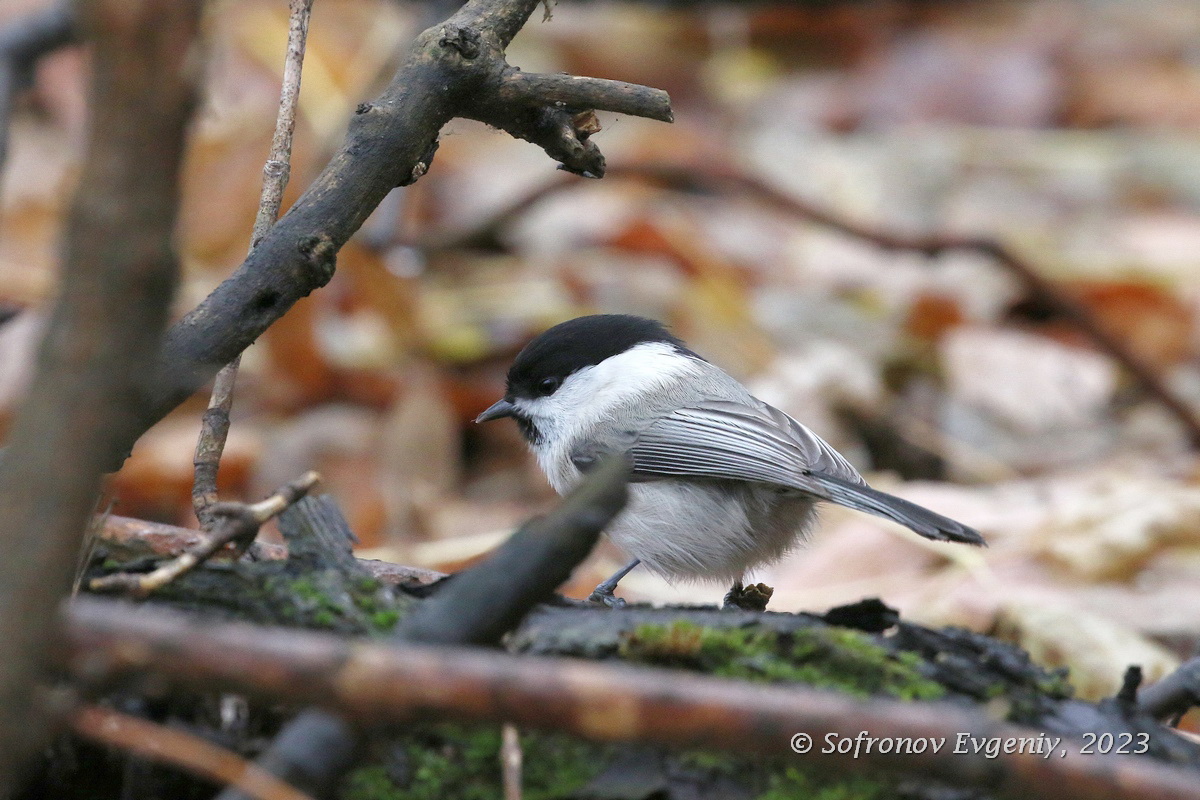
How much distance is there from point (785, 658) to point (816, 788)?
0.11 m

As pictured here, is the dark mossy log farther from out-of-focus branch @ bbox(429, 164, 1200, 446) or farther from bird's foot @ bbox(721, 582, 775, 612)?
out-of-focus branch @ bbox(429, 164, 1200, 446)

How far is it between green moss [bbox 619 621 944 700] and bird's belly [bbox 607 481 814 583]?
2.93ft

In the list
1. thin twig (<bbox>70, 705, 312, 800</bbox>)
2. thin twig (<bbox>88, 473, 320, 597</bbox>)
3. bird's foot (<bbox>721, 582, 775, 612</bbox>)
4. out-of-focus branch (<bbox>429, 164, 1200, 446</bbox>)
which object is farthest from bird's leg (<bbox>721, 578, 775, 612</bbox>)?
out-of-focus branch (<bbox>429, 164, 1200, 446</bbox>)

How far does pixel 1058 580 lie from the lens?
2490 mm

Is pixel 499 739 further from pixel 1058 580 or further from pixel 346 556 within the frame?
pixel 1058 580

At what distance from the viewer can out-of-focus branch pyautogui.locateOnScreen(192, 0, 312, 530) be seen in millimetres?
1262

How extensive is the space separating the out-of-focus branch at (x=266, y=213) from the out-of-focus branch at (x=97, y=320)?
64 centimetres

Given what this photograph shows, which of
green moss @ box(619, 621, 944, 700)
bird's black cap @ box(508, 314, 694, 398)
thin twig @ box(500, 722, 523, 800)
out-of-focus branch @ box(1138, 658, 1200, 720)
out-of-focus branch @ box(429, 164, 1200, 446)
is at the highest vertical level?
out-of-focus branch @ box(429, 164, 1200, 446)

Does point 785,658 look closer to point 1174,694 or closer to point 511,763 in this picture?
point 511,763

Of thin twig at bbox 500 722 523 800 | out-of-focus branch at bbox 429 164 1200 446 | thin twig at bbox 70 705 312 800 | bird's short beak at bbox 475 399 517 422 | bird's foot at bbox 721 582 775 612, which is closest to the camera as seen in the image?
thin twig at bbox 70 705 312 800

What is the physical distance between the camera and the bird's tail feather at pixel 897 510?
153cm

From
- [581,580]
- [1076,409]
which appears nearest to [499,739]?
[581,580]

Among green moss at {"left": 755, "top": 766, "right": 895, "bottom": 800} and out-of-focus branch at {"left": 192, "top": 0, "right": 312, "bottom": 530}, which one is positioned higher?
out-of-focus branch at {"left": 192, "top": 0, "right": 312, "bottom": 530}

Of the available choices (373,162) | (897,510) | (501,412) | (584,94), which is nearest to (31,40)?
(501,412)
